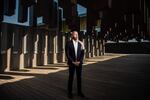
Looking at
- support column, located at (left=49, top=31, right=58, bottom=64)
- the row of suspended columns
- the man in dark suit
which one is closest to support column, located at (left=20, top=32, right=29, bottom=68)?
the row of suspended columns

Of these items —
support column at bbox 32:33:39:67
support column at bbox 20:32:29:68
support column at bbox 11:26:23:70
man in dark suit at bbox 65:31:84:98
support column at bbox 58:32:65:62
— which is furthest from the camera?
support column at bbox 58:32:65:62

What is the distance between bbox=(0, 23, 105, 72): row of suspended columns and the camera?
1393 cm

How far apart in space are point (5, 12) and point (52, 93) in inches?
297

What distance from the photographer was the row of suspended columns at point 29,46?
13.9 m

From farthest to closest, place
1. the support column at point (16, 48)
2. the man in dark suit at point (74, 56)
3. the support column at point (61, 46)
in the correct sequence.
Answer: the support column at point (61, 46) → the support column at point (16, 48) → the man in dark suit at point (74, 56)

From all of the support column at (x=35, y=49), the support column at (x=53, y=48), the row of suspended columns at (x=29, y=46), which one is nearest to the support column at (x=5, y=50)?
the row of suspended columns at (x=29, y=46)

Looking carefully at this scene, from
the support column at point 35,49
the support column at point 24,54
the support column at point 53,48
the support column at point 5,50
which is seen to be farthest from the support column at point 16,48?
the support column at point 53,48

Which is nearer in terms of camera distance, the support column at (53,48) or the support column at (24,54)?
the support column at (24,54)

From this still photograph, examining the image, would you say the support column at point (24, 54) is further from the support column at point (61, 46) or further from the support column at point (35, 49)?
the support column at point (61, 46)

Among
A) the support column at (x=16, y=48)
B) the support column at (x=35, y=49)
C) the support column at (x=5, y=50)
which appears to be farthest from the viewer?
the support column at (x=35, y=49)

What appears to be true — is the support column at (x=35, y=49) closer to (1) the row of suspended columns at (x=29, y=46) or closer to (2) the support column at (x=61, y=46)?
(1) the row of suspended columns at (x=29, y=46)

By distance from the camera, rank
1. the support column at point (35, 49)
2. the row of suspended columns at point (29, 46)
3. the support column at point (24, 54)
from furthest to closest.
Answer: the support column at point (35, 49) < the support column at point (24, 54) < the row of suspended columns at point (29, 46)

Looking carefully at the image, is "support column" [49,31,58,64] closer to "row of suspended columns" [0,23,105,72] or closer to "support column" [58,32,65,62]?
"row of suspended columns" [0,23,105,72]

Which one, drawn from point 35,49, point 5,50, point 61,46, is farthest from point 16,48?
point 61,46
